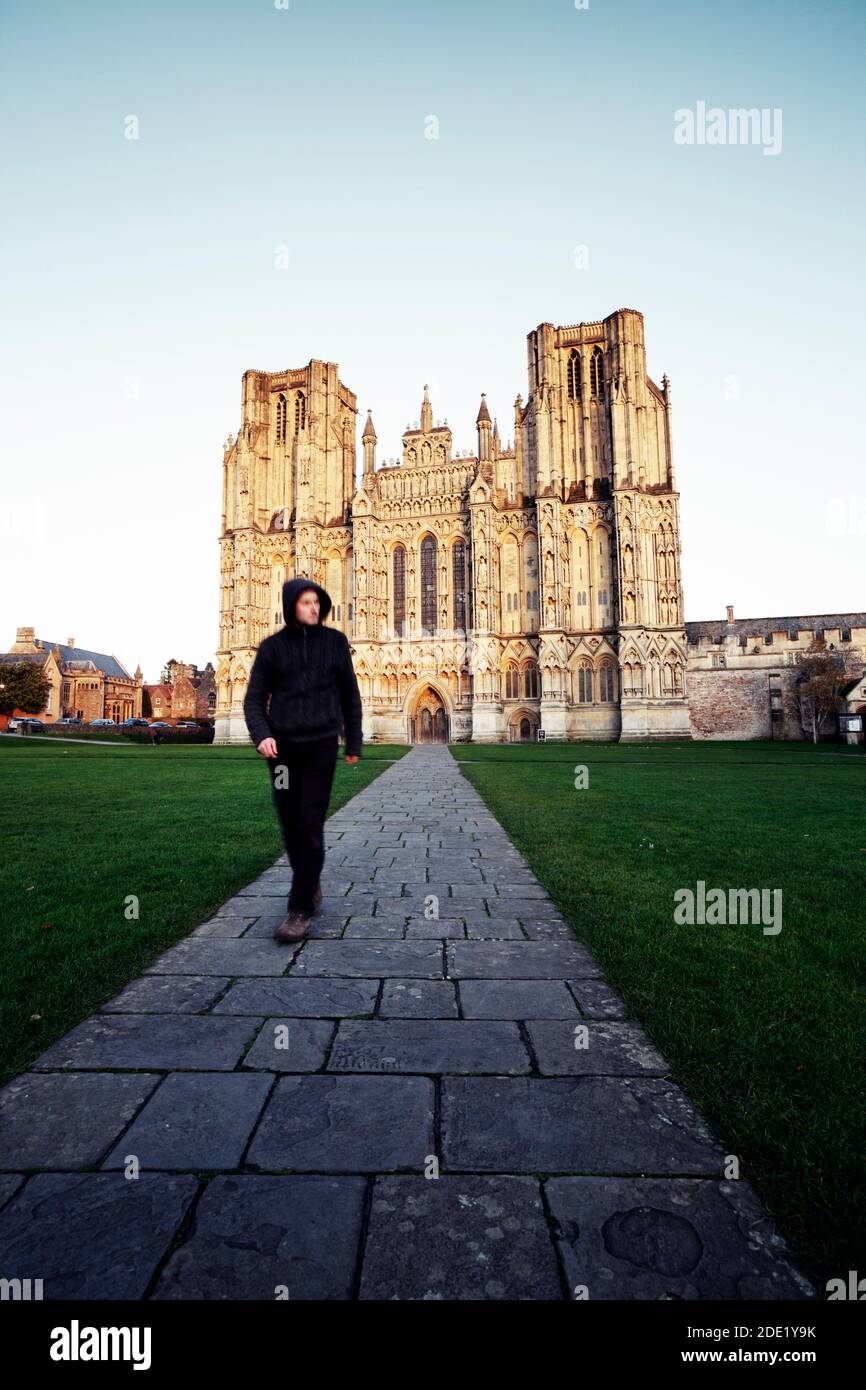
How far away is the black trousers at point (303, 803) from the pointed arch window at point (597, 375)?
4516 cm

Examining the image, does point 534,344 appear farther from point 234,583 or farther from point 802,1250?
point 802,1250

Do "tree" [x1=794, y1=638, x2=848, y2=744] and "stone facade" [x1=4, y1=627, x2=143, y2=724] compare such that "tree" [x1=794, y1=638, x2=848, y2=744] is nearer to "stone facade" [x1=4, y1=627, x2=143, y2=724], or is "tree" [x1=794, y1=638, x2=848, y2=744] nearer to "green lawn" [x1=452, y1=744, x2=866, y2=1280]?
"green lawn" [x1=452, y1=744, x2=866, y2=1280]

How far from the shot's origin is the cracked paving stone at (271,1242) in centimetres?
141

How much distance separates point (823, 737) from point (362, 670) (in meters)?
31.6

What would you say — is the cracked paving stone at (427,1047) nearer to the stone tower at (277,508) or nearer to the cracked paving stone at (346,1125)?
the cracked paving stone at (346,1125)

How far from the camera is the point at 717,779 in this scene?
1555 centimetres

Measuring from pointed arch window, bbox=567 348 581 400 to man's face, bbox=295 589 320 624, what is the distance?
4467cm

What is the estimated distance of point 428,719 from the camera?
145ft

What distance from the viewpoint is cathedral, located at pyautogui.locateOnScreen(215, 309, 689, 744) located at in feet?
131

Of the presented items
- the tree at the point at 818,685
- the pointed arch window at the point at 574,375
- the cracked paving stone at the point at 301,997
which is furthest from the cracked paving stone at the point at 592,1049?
the pointed arch window at the point at 574,375

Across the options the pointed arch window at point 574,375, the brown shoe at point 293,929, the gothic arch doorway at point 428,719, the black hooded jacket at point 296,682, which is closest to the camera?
the brown shoe at point 293,929

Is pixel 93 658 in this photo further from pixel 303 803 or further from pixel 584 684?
pixel 303 803

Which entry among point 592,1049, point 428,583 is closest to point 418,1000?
point 592,1049

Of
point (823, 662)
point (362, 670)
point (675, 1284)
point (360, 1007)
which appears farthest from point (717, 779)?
point (823, 662)
